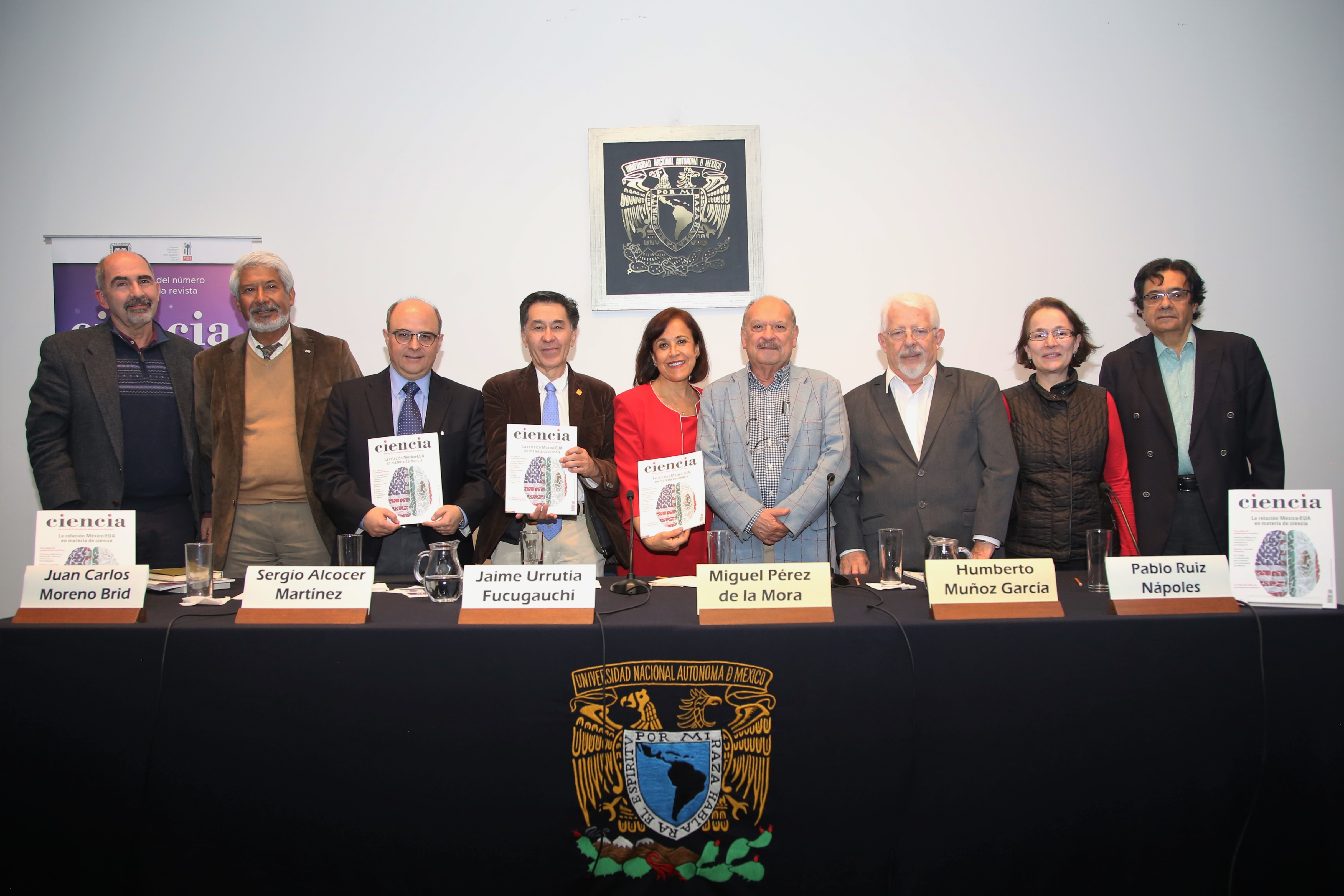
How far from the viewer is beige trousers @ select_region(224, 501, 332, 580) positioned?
3059 millimetres

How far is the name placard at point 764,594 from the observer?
6.18ft

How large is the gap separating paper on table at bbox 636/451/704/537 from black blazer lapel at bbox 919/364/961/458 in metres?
1.05

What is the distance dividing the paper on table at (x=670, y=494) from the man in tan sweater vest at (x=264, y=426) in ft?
5.23

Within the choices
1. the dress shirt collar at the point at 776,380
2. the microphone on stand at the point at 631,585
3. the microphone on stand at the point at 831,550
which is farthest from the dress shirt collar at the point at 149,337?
the microphone on stand at the point at 831,550

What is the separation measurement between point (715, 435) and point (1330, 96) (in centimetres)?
455

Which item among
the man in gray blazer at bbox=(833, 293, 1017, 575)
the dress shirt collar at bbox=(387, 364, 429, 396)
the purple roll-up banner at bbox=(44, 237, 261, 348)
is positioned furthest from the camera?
the purple roll-up banner at bbox=(44, 237, 261, 348)

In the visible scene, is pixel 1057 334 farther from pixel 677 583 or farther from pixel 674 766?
pixel 674 766

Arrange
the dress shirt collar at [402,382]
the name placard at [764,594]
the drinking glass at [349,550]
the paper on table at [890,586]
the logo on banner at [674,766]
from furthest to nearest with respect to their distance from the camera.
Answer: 1. the dress shirt collar at [402,382]
2. the paper on table at [890,586]
3. the drinking glass at [349,550]
4. the name placard at [764,594]
5. the logo on banner at [674,766]

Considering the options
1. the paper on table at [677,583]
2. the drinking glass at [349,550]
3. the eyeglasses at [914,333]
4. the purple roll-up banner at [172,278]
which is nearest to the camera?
the drinking glass at [349,550]

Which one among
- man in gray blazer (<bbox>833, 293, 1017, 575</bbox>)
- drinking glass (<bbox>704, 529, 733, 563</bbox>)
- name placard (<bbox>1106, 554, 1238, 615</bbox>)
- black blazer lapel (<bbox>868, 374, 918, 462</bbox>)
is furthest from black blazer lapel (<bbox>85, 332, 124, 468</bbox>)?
name placard (<bbox>1106, 554, 1238, 615</bbox>)

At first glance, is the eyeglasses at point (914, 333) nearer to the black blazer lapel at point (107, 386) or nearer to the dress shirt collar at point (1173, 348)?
the dress shirt collar at point (1173, 348)

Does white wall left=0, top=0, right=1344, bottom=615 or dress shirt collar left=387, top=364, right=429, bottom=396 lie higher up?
white wall left=0, top=0, right=1344, bottom=615

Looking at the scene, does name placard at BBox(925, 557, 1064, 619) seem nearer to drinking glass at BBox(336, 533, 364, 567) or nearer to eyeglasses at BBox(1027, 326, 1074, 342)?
eyeglasses at BBox(1027, 326, 1074, 342)

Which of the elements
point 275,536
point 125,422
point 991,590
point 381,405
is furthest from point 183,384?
point 991,590
